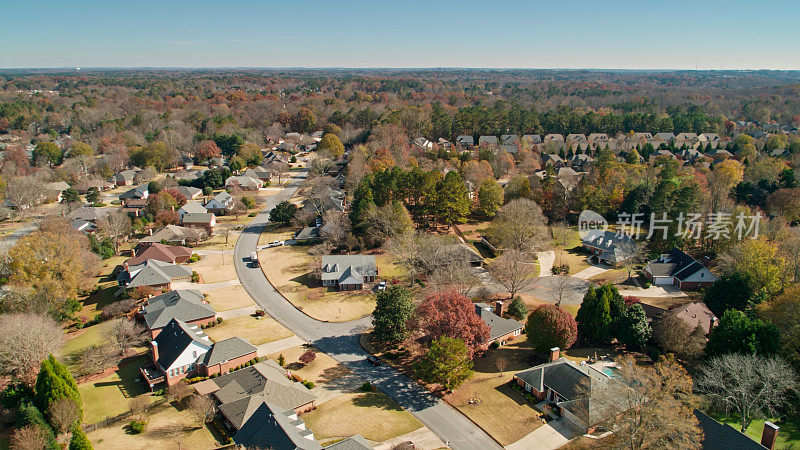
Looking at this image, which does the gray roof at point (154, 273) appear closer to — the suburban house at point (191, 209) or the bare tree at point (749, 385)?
the suburban house at point (191, 209)

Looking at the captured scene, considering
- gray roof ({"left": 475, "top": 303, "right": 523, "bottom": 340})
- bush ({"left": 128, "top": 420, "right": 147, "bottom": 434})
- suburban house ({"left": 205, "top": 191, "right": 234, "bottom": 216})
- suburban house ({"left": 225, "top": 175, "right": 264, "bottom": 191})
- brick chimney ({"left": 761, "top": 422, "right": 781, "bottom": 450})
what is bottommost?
bush ({"left": 128, "top": 420, "right": 147, "bottom": 434})

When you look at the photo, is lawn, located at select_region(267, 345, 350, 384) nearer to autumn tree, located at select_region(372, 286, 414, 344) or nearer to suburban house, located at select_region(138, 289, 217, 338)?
autumn tree, located at select_region(372, 286, 414, 344)

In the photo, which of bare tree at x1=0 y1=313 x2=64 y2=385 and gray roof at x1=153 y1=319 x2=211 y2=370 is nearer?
bare tree at x1=0 y1=313 x2=64 y2=385

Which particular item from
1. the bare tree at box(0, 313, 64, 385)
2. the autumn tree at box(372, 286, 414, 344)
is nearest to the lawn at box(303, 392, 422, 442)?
the autumn tree at box(372, 286, 414, 344)

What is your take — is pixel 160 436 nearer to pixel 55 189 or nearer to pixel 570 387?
pixel 570 387

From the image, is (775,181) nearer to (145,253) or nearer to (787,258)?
(787,258)

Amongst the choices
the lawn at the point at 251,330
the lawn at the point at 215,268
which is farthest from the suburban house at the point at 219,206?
the lawn at the point at 251,330
